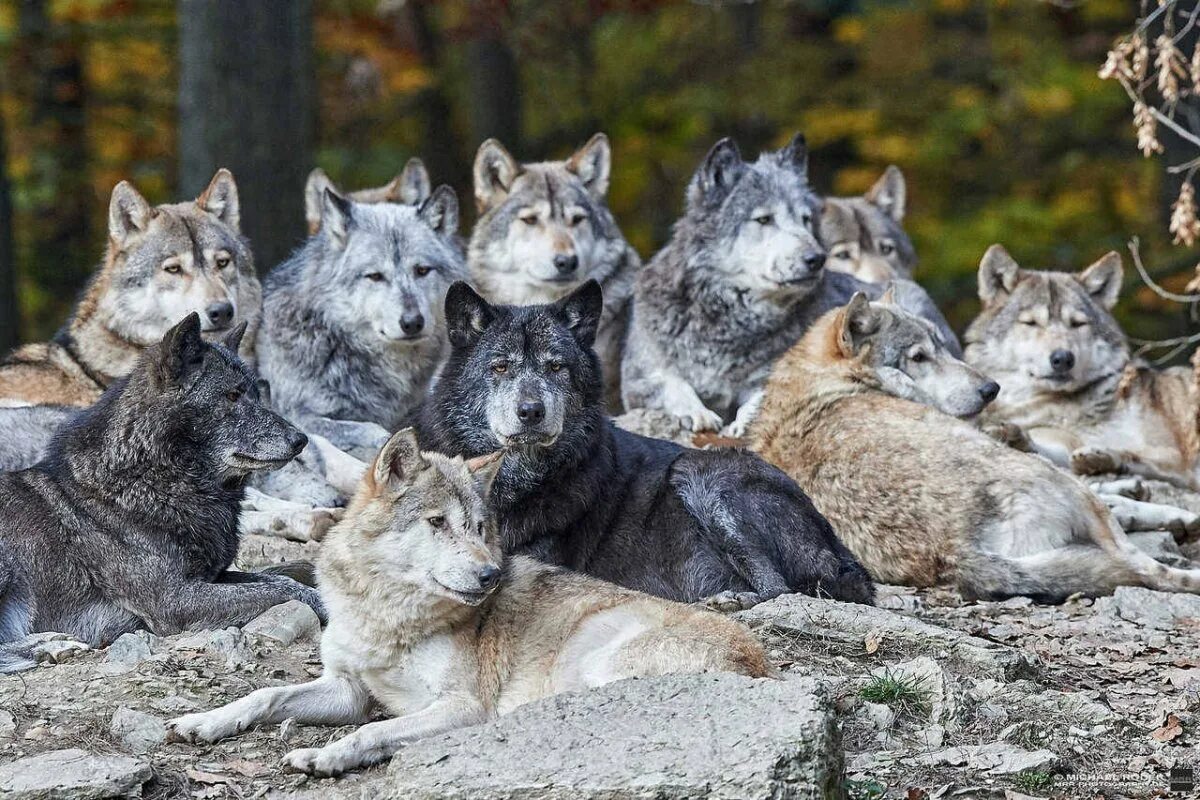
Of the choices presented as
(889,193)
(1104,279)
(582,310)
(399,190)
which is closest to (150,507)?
(582,310)

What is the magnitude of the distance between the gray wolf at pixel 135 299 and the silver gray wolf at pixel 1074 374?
5416mm

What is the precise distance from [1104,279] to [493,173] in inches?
181

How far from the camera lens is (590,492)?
23.4ft

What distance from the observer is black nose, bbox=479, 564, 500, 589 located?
541 cm

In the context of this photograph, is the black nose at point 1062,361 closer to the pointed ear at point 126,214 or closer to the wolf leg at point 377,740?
the pointed ear at point 126,214

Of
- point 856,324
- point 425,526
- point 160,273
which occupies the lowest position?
point 425,526

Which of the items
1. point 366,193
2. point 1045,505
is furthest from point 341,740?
point 366,193

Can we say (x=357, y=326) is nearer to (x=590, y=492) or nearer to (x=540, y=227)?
(x=540, y=227)

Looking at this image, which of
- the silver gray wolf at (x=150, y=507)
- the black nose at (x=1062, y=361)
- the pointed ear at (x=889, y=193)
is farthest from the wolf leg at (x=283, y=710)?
the pointed ear at (x=889, y=193)

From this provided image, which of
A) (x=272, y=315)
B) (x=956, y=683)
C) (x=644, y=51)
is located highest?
(x=644, y=51)

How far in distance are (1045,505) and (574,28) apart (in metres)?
12.2

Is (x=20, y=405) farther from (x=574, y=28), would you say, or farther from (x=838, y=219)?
(x=574, y=28)

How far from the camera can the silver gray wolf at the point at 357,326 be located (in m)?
9.46

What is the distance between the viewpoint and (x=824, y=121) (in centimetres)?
1802
